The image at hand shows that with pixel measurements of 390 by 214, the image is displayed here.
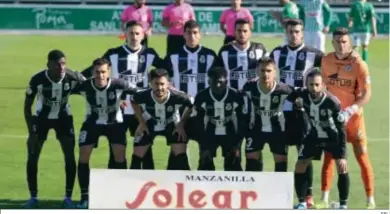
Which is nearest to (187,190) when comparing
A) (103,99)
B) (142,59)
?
(103,99)

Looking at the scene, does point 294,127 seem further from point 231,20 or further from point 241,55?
point 231,20

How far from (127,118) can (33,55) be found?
14.8 metres

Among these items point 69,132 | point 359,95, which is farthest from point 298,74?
point 69,132

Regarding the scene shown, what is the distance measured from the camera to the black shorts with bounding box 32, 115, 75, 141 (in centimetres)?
1054

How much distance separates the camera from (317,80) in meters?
10.1

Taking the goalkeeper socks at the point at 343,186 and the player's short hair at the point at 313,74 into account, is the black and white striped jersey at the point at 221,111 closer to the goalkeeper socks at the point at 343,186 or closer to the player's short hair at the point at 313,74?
the player's short hair at the point at 313,74

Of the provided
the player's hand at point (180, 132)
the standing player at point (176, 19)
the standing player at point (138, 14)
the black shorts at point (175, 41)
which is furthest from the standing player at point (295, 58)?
the black shorts at point (175, 41)

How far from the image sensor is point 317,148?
33.7ft

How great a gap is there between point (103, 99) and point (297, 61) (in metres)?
2.18

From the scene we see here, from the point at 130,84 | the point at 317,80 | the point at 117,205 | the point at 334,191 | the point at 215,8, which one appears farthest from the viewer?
the point at 215,8

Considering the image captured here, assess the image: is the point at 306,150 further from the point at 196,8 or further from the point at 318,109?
the point at 196,8

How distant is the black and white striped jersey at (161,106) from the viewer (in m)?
10.3

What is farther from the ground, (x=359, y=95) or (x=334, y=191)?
(x=359, y=95)

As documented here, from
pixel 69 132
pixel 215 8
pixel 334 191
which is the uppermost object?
pixel 215 8
